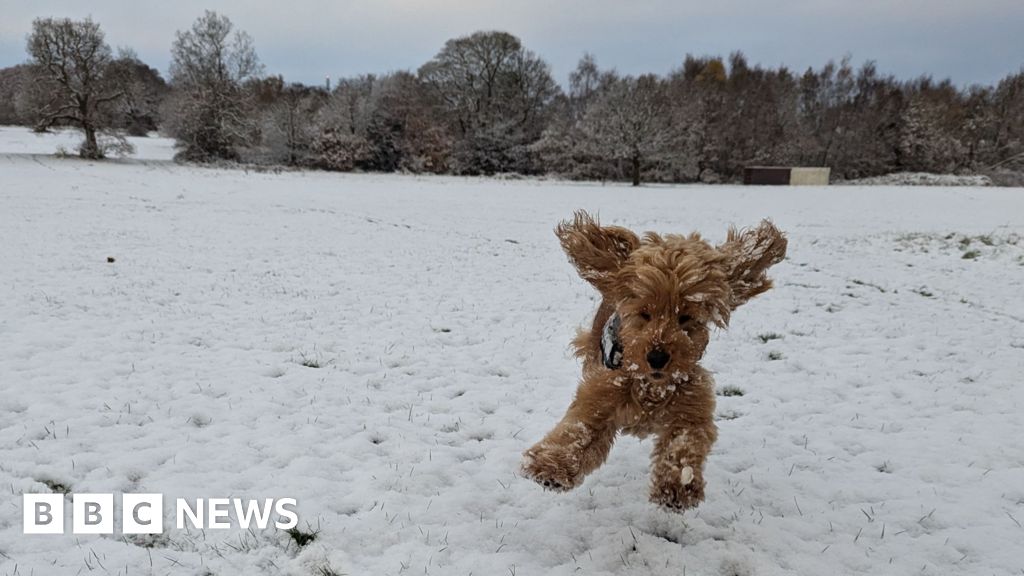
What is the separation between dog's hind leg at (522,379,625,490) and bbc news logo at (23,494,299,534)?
61.7 inches

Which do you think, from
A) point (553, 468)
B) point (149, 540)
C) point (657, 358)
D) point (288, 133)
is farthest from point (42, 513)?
point (288, 133)

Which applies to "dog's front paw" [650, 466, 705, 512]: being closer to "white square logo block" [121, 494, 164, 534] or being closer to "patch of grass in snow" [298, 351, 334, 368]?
"white square logo block" [121, 494, 164, 534]

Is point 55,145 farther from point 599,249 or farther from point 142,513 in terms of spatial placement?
point 599,249

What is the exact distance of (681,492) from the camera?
9.68 ft

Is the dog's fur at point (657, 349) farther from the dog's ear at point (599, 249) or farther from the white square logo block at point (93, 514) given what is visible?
the white square logo block at point (93, 514)

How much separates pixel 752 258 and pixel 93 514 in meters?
4.41

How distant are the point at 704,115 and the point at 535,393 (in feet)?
154

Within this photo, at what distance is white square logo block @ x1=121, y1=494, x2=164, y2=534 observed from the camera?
3.26 m

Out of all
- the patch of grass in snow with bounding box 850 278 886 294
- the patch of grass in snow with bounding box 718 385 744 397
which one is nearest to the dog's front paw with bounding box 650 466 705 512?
the patch of grass in snow with bounding box 718 385 744 397

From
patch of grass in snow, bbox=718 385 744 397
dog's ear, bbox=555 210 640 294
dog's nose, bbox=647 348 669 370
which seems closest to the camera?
dog's nose, bbox=647 348 669 370

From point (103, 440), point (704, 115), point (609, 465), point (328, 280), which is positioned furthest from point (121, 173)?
point (704, 115)

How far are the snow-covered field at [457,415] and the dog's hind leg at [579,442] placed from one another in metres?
0.52

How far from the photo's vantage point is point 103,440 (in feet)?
13.8

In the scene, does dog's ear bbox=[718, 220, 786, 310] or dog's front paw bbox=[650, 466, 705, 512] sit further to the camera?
dog's ear bbox=[718, 220, 786, 310]
